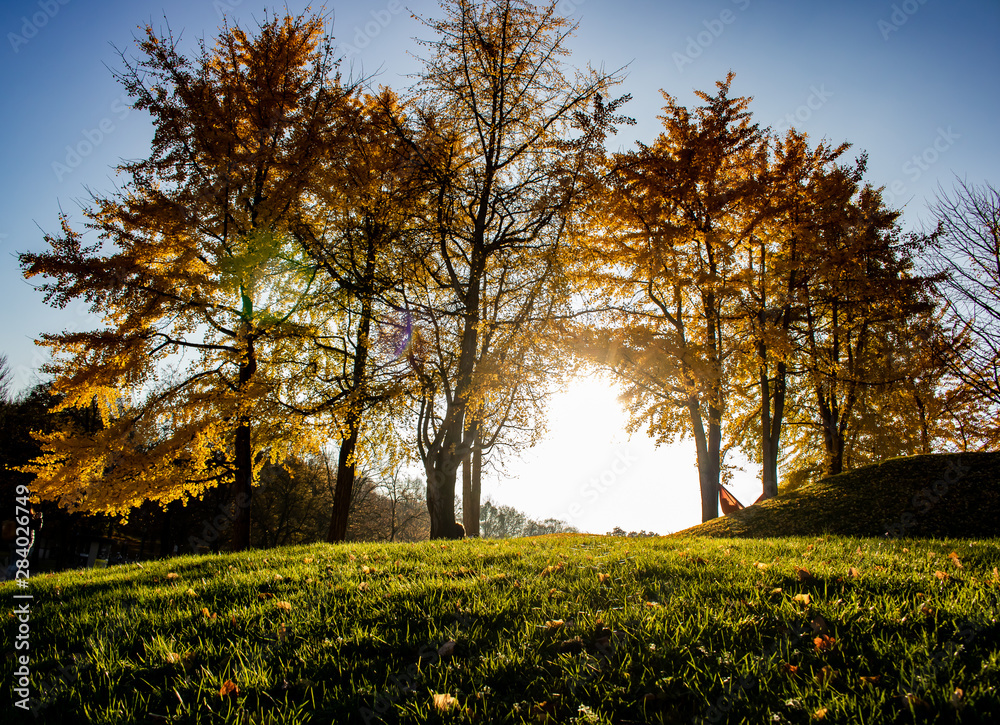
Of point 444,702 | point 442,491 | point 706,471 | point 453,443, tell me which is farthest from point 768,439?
Result: point 444,702

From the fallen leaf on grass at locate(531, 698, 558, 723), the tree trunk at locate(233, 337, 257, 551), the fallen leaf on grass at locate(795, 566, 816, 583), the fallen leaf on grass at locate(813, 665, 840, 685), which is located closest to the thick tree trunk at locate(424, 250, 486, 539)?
the tree trunk at locate(233, 337, 257, 551)

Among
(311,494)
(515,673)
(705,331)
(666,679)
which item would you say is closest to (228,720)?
(515,673)

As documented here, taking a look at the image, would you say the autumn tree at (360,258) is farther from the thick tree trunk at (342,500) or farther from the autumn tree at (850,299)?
the autumn tree at (850,299)

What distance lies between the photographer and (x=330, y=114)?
1031 centimetres

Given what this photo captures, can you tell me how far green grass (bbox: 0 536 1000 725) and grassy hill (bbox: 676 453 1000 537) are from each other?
4760mm

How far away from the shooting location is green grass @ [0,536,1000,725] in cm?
215

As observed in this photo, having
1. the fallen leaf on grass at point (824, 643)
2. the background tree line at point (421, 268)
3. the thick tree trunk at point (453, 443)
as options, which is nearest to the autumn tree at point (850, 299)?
the background tree line at point (421, 268)

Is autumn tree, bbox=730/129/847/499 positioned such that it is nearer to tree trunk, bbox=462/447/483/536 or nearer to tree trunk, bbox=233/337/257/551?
tree trunk, bbox=462/447/483/536

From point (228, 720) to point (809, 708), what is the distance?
2592 mm

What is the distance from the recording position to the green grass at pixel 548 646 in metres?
2.15

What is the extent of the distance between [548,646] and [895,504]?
32.5ft

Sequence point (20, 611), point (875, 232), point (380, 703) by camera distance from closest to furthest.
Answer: point (380, 703)
point (20, 611)
point (875, 232)

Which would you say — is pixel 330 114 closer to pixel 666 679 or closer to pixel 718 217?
pixel 718 217

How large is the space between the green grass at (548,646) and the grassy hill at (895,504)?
4.76 metres
